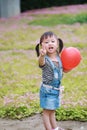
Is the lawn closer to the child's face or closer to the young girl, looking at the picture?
the young girl

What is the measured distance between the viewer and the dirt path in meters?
5.27

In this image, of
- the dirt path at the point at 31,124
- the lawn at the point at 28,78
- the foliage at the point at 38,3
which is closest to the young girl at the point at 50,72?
the dirt path at the point at 31,124

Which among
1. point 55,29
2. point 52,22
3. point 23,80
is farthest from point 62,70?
point 52,22

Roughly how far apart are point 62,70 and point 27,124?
114 centimetres

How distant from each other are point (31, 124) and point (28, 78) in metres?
2.50

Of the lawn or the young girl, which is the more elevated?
the young girl

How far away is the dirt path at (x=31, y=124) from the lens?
5.27 m

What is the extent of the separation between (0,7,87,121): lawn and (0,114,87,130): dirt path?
0.13 meters

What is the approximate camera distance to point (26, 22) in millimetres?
17828

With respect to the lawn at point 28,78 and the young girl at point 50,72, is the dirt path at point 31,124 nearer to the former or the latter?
the lawn at point 28,78

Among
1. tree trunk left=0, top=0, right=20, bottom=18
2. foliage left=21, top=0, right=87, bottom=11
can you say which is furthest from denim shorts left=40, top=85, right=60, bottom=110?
foliage left=21, top=0, right=87, bottom=11

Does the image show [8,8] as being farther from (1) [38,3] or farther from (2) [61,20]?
(2) [61,20]

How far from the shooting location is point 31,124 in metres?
5.42

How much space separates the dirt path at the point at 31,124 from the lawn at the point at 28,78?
127 millimetres
